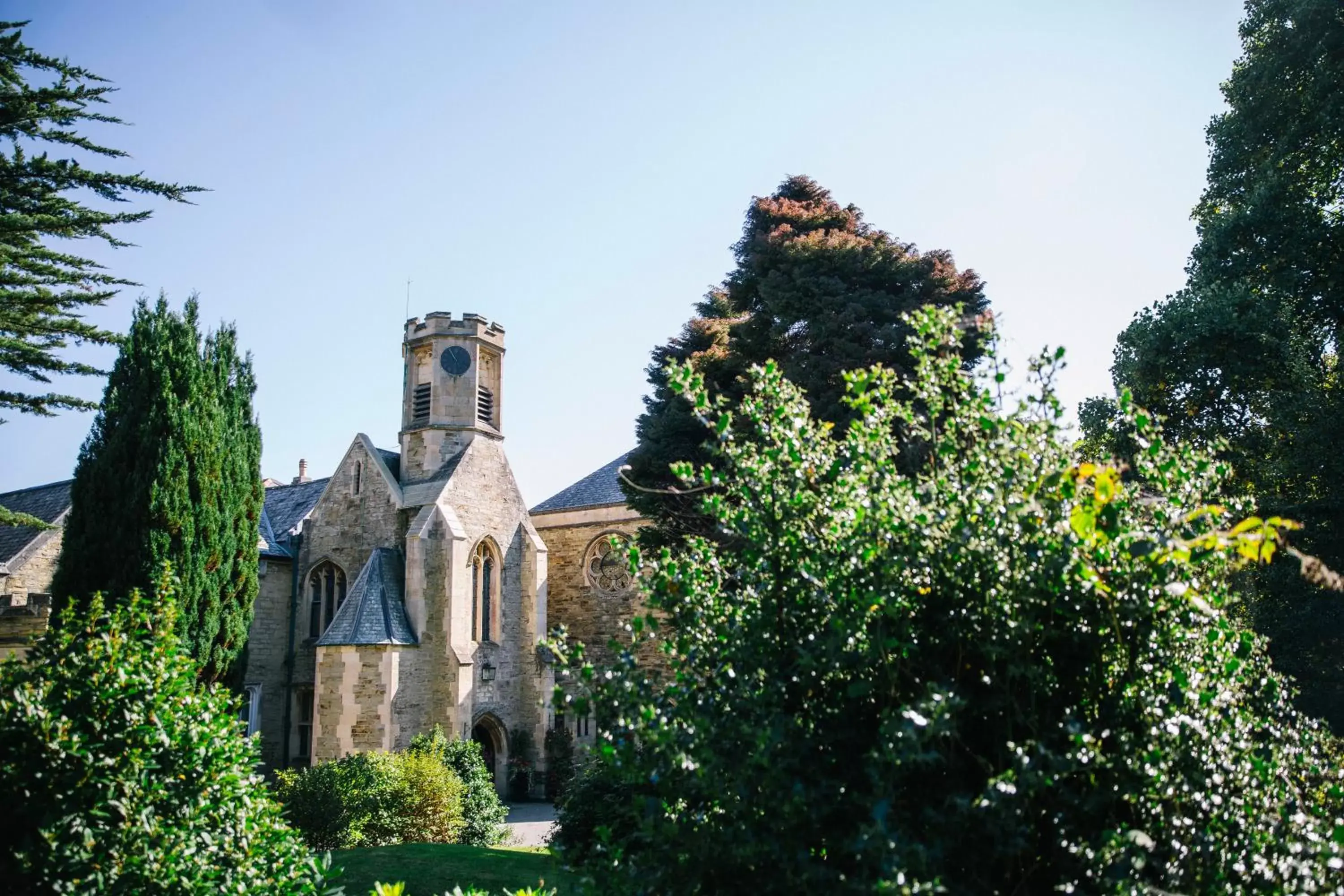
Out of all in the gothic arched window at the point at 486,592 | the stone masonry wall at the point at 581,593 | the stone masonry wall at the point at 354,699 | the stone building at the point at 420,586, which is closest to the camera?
the stone masonry wall at the point at 354,699

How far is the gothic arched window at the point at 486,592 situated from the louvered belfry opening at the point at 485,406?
144 inches

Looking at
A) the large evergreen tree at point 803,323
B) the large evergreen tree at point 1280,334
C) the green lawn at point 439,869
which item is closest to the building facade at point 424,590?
the large evergreen tree at point 803,323

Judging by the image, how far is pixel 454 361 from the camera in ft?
84.4

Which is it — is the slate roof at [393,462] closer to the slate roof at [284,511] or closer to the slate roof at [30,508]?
the slate roof at [284,511]

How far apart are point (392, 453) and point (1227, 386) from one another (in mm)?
21171

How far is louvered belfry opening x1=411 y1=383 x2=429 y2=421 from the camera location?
84.1 ft

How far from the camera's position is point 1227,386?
17.0 m

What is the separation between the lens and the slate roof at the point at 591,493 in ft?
91.7

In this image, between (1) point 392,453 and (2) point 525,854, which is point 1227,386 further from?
(1) point 392,453

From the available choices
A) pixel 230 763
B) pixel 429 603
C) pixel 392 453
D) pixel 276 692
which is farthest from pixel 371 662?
pixel 230 763

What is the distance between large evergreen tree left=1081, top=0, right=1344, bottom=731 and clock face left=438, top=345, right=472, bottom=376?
53.7ft

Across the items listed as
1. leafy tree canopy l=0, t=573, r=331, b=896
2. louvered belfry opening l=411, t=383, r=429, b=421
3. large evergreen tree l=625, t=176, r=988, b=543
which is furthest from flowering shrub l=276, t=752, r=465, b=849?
leafy tree canopy l=0, t=573, r=331, b=896

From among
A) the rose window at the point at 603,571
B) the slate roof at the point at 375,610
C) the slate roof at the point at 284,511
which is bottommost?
the slate roof at the point at 375,610

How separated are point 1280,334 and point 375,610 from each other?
67.4ft
